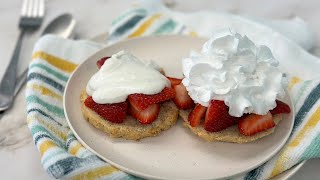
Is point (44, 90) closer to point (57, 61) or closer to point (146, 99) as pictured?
point (57, 61)

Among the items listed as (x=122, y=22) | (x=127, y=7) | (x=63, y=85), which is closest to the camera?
(x=63, y=85)

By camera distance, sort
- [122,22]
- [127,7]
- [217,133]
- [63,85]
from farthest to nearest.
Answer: [127,7]
[122,22]
[63,85]
[217,133]

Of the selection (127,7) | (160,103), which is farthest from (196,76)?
(127,7)

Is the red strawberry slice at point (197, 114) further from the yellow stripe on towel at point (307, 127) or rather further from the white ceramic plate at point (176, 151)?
the yellow stripe on towel at point (307, 127)

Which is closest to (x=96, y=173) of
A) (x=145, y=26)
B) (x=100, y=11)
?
(x=145, y=26)

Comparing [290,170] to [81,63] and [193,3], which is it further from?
[193,3]

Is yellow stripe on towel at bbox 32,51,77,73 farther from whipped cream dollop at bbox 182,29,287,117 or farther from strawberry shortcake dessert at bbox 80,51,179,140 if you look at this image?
whipped cream dollop at bbox 182,29,287,117
